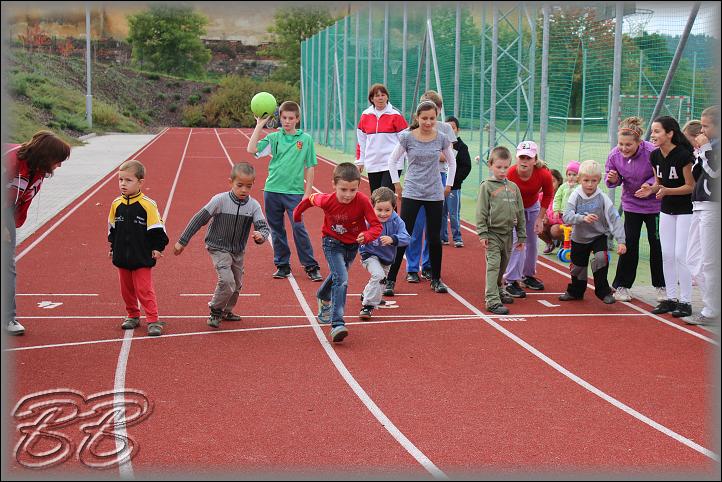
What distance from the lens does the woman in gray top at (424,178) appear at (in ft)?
30.4

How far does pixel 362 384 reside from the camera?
6398mm

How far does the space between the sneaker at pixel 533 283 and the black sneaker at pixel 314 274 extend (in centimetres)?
226

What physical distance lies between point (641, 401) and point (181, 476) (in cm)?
429

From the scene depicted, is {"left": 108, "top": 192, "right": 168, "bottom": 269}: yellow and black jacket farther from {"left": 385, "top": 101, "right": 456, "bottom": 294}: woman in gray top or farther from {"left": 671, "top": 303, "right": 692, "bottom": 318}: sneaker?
{"left": 671, "top": 303, "right": 692, "bottom": 318}: sneaker

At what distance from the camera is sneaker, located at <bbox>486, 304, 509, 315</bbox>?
8.66 metres

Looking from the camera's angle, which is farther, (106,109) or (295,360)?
(106,109)

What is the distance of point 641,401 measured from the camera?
6.11 metres

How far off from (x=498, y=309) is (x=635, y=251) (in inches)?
64.5

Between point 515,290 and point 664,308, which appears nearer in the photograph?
point 664,308

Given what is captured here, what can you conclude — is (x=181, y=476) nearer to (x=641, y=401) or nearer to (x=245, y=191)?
(x=641, y=401)

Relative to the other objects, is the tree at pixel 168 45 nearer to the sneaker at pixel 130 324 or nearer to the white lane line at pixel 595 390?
the sneaker at pixel 130 324

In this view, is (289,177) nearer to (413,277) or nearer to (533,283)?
(413,277)

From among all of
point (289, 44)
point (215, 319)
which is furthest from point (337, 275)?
point (289, 44)

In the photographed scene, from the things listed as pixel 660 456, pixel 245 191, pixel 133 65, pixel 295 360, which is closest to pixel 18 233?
pixel 245 191
